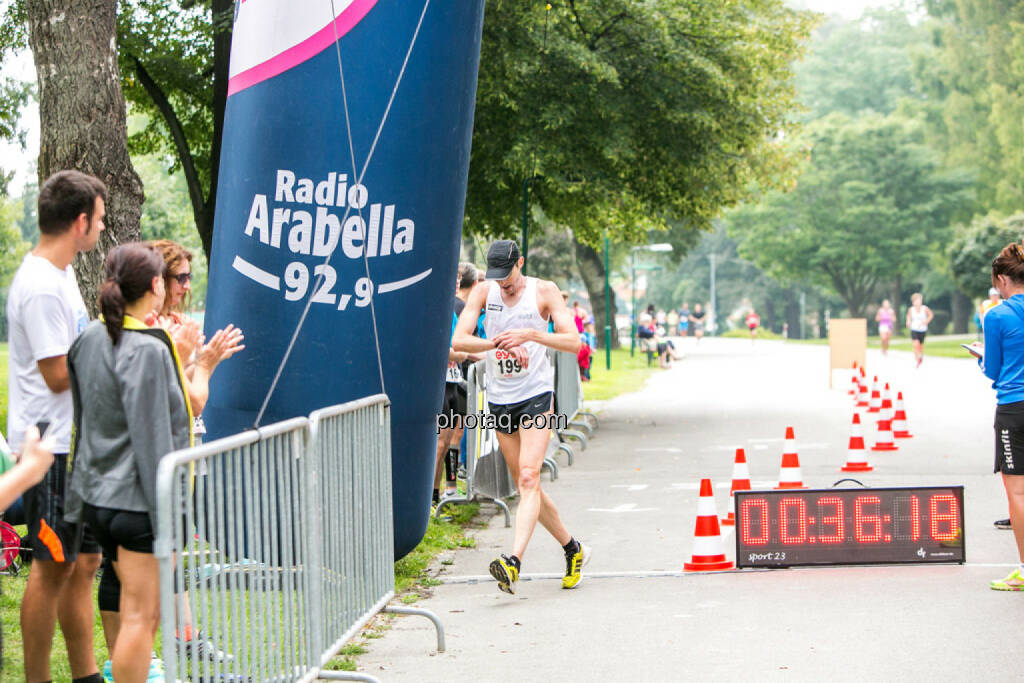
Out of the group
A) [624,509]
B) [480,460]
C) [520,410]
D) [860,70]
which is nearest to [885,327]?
[624,509]

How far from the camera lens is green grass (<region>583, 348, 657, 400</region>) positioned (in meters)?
28.6

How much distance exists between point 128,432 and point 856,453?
32.0 ft

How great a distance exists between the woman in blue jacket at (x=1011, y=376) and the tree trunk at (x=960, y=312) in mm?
73048

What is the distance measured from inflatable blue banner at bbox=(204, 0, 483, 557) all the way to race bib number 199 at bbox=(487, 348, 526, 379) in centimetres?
65

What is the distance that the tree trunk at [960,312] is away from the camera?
255 feet

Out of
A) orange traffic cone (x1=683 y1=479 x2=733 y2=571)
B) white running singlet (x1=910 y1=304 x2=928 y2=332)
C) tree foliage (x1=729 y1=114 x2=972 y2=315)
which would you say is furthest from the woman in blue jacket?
tree foliage (x1=729 y1=114 x2=972 y2=315)

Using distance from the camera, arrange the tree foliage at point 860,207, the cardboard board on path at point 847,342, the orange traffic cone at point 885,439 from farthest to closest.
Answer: the tree foliage at point 860,207 < the cardboard board on path at point 847,342 < the orange traffic cone at point 885,439

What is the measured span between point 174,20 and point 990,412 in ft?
44.0

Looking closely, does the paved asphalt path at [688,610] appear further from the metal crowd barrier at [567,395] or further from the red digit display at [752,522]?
the metal crowd barrier at [567,395]

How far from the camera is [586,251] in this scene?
43625 millimetres

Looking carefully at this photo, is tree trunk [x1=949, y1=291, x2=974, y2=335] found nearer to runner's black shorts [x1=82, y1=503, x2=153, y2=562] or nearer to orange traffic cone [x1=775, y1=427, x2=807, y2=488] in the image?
orange traffic cone [x1=775, y1=427, x2=807, y2=488]

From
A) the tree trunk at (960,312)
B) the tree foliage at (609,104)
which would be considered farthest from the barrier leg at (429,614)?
the tree trunk at (960,312)

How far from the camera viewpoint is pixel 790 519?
8.17 metres

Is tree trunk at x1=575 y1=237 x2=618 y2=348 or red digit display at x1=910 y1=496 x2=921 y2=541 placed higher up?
tree trunk at x1=575 y1=237 x2=618 y2=348
